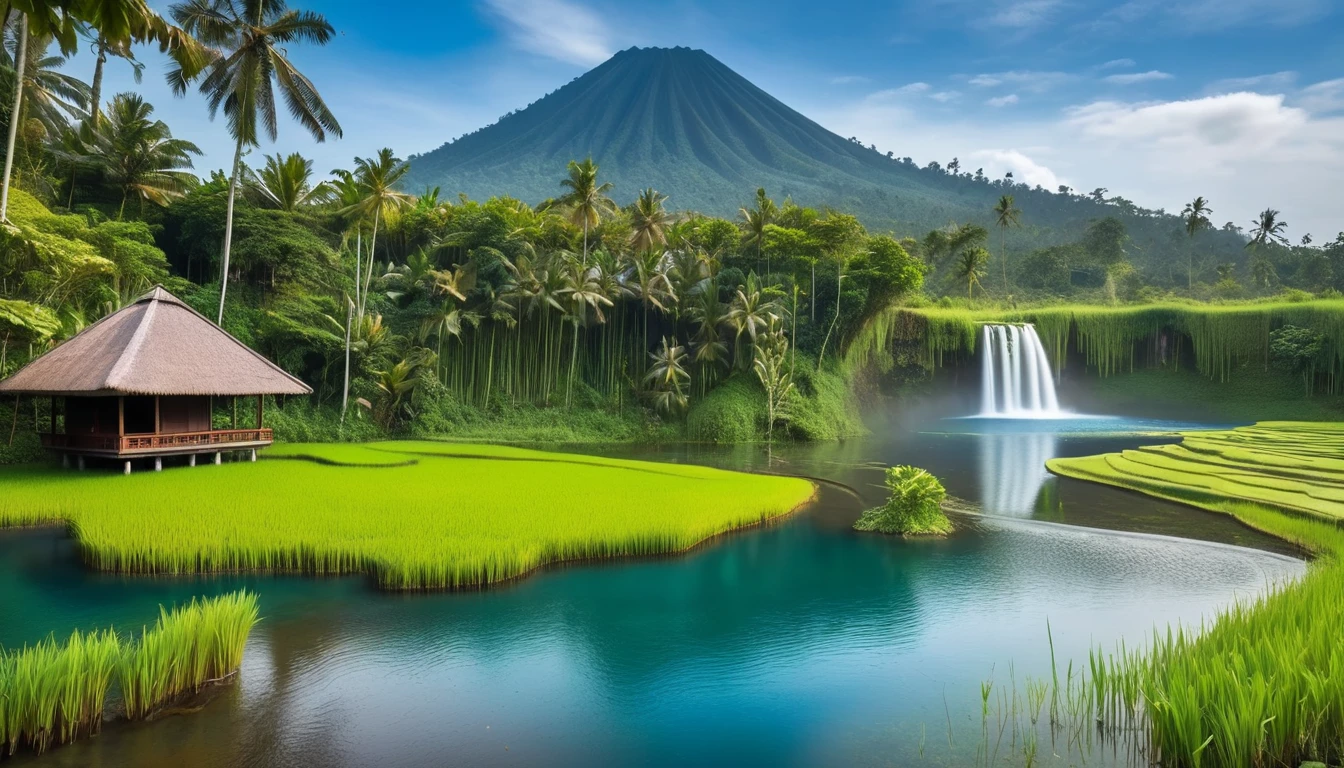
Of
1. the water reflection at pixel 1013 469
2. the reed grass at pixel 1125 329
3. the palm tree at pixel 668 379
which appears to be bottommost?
the water reflection at pixel 1013 469

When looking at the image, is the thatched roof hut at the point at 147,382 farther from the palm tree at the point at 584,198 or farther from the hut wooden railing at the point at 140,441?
the palm tree at the point at 584,198

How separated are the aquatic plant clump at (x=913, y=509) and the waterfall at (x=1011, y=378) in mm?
29267

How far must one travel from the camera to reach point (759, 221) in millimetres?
34125

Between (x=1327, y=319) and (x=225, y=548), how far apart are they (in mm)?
48257

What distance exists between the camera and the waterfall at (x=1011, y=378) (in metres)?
40.0

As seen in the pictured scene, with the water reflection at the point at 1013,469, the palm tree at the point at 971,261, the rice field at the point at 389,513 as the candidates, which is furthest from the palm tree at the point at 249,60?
the palm tree at the point at 971,261

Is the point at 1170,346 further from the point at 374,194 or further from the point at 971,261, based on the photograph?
the point at 374,194

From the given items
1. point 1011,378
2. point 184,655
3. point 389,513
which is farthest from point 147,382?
point 1011,378

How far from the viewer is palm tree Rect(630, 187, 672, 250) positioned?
114 ft

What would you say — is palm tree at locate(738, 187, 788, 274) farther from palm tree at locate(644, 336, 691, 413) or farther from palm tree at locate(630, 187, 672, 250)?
palm tree at locate(644, 336, 691, 413)

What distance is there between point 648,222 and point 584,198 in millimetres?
3621

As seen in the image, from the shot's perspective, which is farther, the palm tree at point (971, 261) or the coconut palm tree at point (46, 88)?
the palm tree at point (971, 261)

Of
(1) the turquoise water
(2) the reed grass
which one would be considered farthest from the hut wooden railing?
(2) the reed grass

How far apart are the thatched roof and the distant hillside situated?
197 feet
